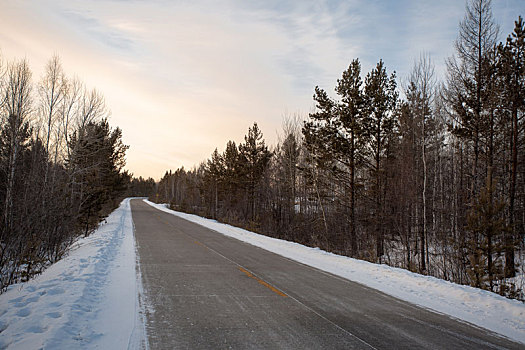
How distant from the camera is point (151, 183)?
144125 mm

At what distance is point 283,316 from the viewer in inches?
209

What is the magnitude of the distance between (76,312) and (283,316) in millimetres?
3280

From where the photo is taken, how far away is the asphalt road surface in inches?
170

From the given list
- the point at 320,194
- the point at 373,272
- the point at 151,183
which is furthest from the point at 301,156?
the point at 151,183

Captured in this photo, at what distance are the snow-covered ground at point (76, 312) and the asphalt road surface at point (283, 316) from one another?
0.32 m

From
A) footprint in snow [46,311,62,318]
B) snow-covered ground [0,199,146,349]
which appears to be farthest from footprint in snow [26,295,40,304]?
footprint in snow [46,311,62,318]

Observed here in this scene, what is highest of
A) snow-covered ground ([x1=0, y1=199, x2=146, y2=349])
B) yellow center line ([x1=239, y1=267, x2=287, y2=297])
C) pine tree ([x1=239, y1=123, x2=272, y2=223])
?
pine tree ([x1=239, y1=123, x2=272, y2=223])

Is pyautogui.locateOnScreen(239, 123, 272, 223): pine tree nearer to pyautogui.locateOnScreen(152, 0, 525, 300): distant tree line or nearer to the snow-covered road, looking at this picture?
pyautogui.locateOnScreen(152, 0, 525, 300): distant tree line

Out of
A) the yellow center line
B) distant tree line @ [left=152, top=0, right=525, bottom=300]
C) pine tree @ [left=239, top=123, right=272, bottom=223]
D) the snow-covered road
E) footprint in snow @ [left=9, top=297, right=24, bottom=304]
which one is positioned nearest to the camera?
the snow-covered road

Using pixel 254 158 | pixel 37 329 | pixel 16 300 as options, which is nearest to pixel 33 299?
pixel 16 300

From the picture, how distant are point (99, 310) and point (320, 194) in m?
16.6

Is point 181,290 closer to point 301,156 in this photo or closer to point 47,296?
point 47,296

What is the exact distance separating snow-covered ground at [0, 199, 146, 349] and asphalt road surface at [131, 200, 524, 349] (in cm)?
32

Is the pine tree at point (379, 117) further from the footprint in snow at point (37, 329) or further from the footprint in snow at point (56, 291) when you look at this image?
the footprint in snow at point (37, 329)
